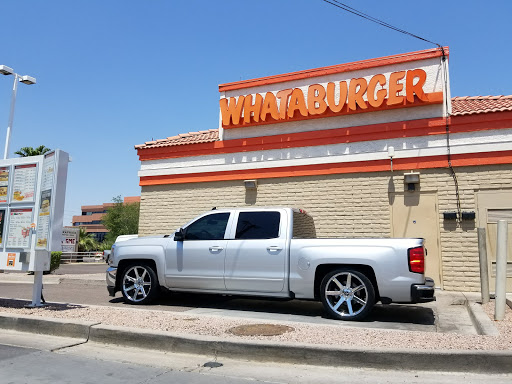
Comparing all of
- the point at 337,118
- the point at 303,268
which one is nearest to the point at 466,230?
the point at 337,118

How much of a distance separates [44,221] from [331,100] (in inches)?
307

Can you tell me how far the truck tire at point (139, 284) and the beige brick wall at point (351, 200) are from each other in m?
4.82

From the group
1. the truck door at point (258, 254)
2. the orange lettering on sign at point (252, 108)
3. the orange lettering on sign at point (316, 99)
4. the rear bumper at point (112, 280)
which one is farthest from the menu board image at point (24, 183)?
the orange lettering on sign at point (316, 99)

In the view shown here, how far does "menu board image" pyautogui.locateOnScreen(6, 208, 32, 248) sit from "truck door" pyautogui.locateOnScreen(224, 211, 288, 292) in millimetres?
3498

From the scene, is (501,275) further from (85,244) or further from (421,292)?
(85,244)

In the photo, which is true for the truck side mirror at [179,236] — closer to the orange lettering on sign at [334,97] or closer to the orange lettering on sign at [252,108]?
the orange lettering on sign at [252,108]

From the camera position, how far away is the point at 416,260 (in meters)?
6.44

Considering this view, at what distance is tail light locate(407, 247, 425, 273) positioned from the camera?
6.43 m

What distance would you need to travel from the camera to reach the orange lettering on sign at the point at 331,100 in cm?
1100

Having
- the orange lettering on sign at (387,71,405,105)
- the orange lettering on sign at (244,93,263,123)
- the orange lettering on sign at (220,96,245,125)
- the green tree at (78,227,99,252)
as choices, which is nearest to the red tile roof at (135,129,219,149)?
the orange lettering on sign at (220,96,245,125)

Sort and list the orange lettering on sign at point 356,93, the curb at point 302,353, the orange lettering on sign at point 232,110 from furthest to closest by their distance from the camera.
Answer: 1. the orange lettering on sign at point 232,110
2. the orange lettering on sign at point 356,93
3. the curb at point 302,353

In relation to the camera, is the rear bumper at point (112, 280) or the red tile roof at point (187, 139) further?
the red tile roof at point (187, 139)

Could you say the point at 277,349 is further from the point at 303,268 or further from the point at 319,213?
the point at 319,213

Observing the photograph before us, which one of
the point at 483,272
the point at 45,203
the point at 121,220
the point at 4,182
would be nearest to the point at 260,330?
the point at 45,203
